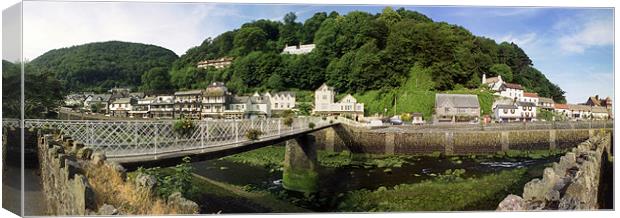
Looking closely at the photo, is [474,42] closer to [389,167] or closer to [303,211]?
[389,167]

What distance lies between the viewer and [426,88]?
1390 centimetres

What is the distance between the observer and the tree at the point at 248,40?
13.0 m

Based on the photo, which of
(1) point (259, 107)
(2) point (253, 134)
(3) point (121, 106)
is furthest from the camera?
(1) point (259, 107)

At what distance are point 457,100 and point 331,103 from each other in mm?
2289

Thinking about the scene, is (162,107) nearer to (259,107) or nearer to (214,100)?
(214,100)

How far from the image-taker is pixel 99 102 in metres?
12.5

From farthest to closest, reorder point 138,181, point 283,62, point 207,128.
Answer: point 283,62
point 207,128
point 138,181

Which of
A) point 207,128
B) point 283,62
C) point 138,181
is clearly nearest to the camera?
point 138,181

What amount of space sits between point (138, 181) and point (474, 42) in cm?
633

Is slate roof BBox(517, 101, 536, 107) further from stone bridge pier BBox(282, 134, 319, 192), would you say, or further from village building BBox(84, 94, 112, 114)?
village building BBox(84, 94, 112, 114)

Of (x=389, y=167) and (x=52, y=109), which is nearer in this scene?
(x=52, y=109)

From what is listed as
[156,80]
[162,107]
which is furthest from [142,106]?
[156,80]

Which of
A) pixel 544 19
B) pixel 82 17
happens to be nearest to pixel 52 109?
pixel 82 17

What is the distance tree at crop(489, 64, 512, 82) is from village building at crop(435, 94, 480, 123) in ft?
2.17
